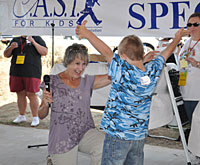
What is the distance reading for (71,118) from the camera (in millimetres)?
2652

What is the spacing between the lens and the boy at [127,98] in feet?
6.84

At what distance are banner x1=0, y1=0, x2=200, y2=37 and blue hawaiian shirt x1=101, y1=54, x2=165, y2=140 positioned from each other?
Result: 6.60ft

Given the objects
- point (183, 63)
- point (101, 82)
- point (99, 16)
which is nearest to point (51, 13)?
point (99, 16)

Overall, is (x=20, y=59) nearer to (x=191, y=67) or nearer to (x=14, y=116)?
(x=14, y=116)

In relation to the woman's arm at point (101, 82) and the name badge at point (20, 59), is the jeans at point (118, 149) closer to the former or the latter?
the woman's arm at point (101, 82)

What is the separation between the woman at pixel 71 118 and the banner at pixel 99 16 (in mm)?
1706

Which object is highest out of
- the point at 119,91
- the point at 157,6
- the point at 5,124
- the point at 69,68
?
the point at 157,6

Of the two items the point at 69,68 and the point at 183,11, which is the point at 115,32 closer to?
the point at 183,11

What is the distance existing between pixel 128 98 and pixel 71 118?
2.34ft

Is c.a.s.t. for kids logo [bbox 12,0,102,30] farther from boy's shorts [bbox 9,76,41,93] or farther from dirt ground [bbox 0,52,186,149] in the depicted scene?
dirt ground [bbox 0,52,186,149]

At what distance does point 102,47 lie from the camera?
2.20 meters

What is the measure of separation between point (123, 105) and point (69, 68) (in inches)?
30.7

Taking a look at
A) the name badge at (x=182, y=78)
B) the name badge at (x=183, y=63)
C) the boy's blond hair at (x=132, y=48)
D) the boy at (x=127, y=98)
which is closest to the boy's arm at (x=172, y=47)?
the boy at (x=127, y=98)

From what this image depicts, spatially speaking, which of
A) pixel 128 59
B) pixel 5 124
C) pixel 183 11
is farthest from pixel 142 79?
pixel 5 124
